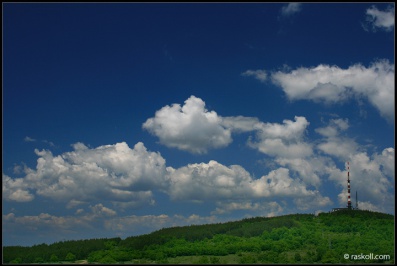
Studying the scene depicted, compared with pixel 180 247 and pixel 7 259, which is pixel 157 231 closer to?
pixel 180 247

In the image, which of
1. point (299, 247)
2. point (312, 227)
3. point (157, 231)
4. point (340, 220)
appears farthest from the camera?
point (340, 220)

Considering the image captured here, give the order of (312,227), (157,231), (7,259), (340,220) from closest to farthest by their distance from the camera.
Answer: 1. (7,259)
2. (157,231)
3. (312,227)
4. (340,220)

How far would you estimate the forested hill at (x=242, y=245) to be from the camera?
55.3 m

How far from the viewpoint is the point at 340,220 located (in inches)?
3342

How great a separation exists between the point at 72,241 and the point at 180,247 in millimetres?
14777

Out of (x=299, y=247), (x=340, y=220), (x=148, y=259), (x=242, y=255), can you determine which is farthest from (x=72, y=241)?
(x=340, y=220)

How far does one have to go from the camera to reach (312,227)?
258ft

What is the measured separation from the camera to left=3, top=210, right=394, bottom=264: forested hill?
182ft

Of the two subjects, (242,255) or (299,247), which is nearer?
(242,255)

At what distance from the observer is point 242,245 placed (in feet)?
203

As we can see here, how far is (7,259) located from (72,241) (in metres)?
8.99

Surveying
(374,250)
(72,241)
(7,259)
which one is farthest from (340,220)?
(7,259)

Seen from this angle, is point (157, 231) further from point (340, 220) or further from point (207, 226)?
point (340, 220)

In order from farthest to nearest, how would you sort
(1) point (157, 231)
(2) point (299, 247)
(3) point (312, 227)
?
(3) point (312, 227), (1) point (157, 231), (2) point (299, 247)
